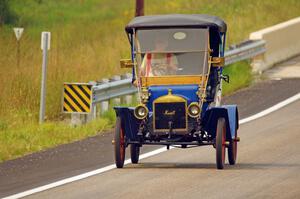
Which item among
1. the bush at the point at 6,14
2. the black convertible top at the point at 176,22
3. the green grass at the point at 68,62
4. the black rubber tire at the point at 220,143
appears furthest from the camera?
the bush at the point at 6,14

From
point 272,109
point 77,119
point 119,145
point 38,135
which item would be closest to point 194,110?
point 119,145

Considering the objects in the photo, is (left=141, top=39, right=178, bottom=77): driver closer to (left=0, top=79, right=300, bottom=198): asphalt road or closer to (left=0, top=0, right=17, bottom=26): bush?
(left=0, top=79, right=300, bottom=198): asphalt road

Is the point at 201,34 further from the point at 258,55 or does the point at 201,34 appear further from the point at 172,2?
the point at 172,2

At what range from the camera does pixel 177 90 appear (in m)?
15.7

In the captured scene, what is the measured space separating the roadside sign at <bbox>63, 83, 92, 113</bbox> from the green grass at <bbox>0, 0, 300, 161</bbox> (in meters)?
0.49

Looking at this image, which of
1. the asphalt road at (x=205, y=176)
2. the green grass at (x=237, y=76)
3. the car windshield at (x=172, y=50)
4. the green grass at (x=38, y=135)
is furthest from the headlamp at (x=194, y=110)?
the green grass at (x=237, y=76)

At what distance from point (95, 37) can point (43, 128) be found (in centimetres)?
1924

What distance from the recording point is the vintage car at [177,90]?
1535cm

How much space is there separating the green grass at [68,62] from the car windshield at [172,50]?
2.57 m

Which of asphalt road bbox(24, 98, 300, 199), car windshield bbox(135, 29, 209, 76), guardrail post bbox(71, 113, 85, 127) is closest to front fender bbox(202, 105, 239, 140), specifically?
asphalt road bbox(24, 98, 300, 199)

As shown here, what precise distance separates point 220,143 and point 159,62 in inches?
68.1

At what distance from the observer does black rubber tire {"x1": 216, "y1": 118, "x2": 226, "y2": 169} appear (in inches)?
590

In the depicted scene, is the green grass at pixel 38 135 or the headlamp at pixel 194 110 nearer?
the headlamp at pixel 194 110

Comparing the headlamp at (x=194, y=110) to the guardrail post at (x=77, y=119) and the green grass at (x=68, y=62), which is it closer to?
the green grass at (x=68, y=62)
